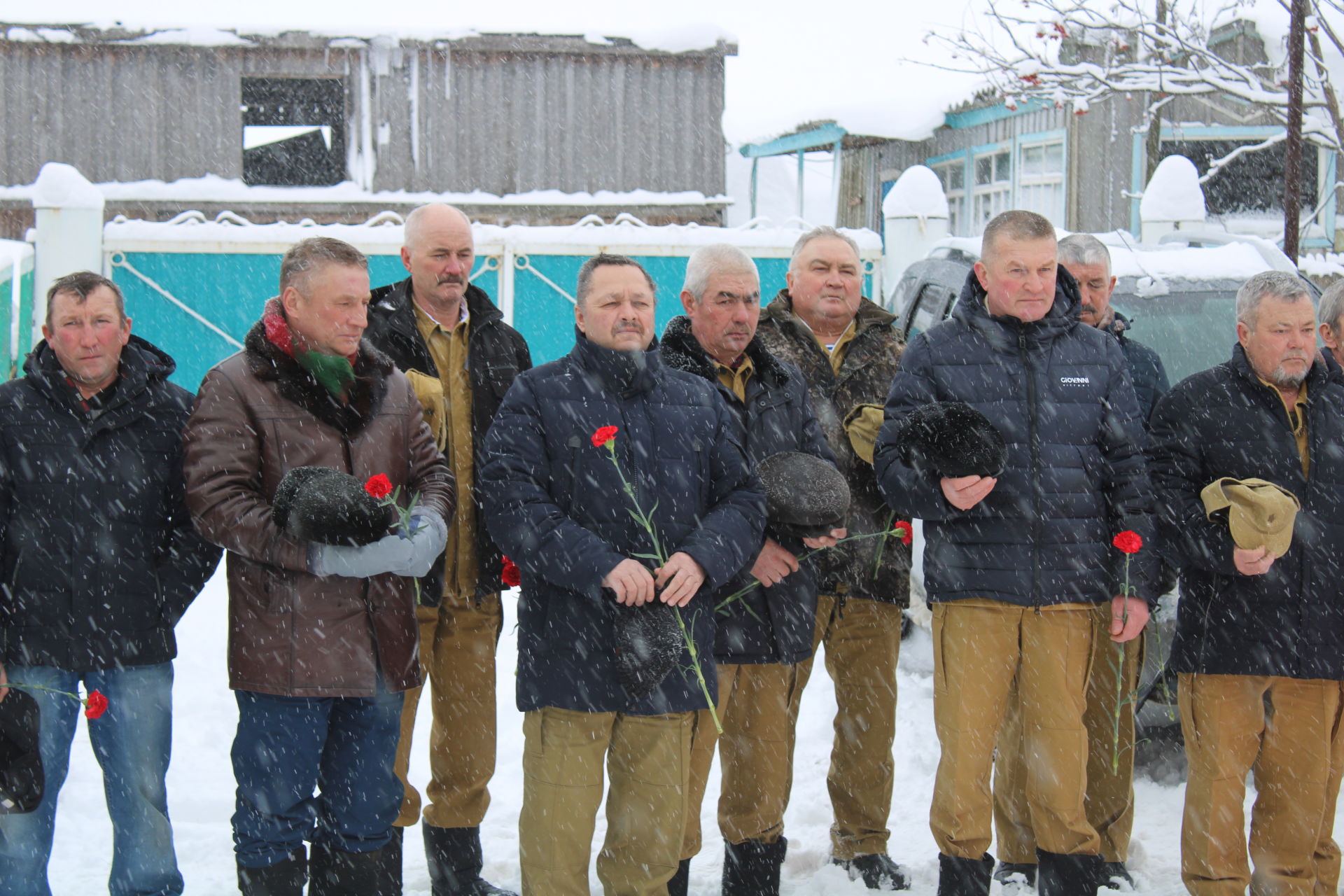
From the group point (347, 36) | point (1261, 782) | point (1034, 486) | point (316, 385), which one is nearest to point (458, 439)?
point (316, 385)

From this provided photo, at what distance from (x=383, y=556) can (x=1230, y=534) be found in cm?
234

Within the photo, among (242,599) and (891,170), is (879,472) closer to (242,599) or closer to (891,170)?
(242,599)

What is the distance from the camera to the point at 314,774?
3020mm

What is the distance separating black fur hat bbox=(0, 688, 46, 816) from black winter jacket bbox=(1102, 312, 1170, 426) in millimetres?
3540

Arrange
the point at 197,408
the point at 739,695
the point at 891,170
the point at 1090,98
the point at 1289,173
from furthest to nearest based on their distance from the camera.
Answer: the point at 891,170 → the point at 1090,98 → the point at 1289,173 → the point at 739,695 → the point at 197,408

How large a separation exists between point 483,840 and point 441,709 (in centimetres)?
73

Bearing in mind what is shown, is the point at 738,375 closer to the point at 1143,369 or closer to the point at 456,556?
the point at 456,556

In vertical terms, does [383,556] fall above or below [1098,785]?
above

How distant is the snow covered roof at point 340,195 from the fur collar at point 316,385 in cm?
999

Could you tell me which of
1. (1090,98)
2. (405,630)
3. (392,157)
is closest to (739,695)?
(405,630)

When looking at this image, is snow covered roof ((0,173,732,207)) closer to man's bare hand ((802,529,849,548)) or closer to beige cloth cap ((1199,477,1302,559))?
man's bare hand ((802,529,849,548))

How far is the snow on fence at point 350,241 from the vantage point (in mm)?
8352

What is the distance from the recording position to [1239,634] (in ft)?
10.9

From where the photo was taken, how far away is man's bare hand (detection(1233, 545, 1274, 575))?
126 inches
